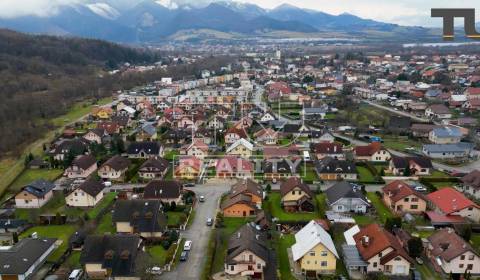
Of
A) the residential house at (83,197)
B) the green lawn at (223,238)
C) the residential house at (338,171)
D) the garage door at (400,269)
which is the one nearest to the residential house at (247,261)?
the green lawn at (223,238)

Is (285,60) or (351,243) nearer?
(351,243)

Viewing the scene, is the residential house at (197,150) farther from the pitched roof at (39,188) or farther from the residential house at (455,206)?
the residential house at (455,206)

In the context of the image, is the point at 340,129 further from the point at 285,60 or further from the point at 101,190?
the point at 285,60

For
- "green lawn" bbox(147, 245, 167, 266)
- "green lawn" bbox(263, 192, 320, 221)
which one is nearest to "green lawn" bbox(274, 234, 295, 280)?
"green lawn" bbox(263, 192, 320, 221)

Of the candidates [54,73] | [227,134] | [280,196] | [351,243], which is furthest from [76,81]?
[351,243]

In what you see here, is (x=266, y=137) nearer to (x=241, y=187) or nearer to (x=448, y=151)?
(x=241, y=187)

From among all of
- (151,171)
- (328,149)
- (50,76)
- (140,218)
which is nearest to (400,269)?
(140,218)
